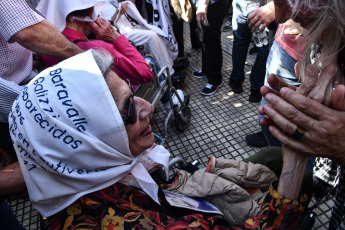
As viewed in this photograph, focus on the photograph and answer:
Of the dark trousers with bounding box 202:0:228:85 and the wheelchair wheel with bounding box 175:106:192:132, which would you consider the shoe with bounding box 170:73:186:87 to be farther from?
the wheelchair wheel with bounding box 175:106:192:132

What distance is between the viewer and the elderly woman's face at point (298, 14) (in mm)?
1086

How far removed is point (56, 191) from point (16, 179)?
34cm

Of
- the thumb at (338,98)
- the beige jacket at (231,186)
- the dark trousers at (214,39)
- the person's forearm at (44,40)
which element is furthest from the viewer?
the dark trousers at (214,39)

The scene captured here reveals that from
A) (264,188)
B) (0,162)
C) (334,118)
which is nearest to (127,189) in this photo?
(264,188)

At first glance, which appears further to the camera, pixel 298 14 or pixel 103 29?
pixel 103 29

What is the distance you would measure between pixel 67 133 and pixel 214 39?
3.16 m

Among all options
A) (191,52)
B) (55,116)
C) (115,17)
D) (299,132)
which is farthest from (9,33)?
(191,52)

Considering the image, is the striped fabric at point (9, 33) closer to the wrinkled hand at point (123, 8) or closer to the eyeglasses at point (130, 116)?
the eyeglasses at point (130, 116)

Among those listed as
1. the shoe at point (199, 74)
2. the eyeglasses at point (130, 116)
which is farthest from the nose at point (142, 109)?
the shoe at point (199, 74)

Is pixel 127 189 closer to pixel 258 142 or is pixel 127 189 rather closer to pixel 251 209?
pixel 251 209

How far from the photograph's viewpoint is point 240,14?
3330mm

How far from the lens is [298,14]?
113 centimetres

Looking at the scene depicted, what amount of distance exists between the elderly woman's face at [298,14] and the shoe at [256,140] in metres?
2.03

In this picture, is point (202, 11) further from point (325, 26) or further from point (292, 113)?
point (292, 113)
